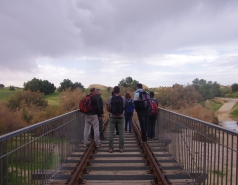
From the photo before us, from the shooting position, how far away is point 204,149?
18.5 feet

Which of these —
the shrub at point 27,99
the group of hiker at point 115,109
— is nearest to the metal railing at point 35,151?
the group of hiker at point 115,109

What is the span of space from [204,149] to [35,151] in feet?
10.2

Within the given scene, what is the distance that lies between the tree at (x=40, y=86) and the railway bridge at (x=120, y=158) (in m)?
61.6

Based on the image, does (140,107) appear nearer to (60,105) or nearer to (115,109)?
(115,109)

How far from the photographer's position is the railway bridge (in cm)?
461

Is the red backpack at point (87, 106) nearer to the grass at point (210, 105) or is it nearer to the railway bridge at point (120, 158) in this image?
the railway bridge at point (120, 158)

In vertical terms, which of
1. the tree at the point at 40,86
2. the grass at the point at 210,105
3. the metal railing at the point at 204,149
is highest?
the tree at the point at 40,86

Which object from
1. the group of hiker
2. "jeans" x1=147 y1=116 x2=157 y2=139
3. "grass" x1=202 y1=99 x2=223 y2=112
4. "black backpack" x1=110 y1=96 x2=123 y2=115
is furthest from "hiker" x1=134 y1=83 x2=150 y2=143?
"grass" x1=202 y1=99 x2=223 y2=112

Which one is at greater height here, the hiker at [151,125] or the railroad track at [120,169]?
the hiker at [151,125]

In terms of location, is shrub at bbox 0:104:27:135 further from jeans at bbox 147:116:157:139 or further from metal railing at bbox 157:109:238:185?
metal railing at bbox 157:109:238:185

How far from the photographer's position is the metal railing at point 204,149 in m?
4.69

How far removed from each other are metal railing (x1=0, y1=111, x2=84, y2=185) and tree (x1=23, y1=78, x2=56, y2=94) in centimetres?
6194

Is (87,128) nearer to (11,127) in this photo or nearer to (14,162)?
(14,162)

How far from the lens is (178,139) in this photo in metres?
7.86
